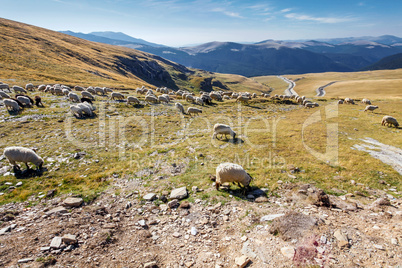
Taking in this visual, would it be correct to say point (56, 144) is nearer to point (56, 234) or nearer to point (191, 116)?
point (56, 234)

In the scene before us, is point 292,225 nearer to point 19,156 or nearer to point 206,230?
point 206,230

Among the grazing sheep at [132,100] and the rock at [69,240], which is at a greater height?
the grazing sheep at [132,100]

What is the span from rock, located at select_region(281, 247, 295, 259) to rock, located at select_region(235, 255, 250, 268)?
1.42 meters

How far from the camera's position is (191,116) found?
30.8 metres

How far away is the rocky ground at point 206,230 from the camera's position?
6699mm

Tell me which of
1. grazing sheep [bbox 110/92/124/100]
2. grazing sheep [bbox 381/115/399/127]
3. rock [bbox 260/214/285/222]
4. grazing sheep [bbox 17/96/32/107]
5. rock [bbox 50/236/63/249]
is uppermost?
grazing sheep [bbox 110/92/124/100]

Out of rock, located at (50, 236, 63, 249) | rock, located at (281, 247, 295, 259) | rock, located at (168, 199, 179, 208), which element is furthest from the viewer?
rock, located at (168, 199, 179, 208)

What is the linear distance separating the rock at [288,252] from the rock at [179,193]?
5.77 m

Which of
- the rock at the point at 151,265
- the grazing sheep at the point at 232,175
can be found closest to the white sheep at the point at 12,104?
the grazing sheep at the point at 232,175

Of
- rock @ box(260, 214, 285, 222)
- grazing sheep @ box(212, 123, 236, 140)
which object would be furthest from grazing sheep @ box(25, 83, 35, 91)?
rock @ box(260, 214, 285, 222)

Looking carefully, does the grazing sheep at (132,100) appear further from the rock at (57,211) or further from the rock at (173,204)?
the rock at (173,204)

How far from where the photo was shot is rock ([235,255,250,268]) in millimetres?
6445

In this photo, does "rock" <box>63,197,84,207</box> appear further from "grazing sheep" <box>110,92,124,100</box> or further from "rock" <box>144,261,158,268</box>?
"grazing sheep" <box>110,92,124,100</box>

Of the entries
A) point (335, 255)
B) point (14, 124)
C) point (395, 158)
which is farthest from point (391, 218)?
point (14, 124)
